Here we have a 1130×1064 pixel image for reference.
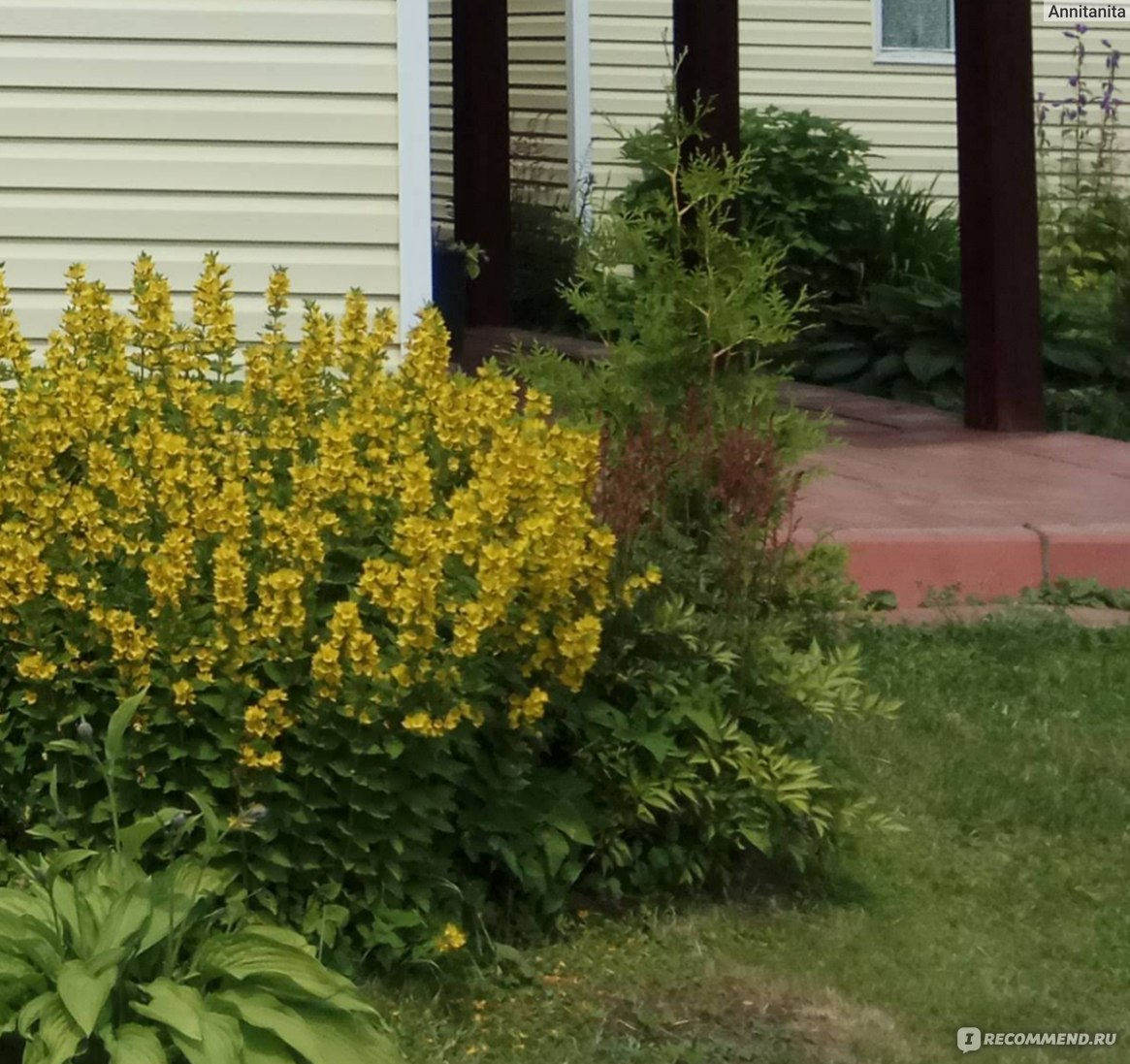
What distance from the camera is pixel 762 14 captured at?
41.6ft

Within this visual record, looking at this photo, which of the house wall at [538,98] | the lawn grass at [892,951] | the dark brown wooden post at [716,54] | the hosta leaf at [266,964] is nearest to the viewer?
the hosta leaf at [266,964]

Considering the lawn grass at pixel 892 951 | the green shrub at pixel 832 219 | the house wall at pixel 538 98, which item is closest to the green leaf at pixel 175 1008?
the lawn grass at pixel 892 951

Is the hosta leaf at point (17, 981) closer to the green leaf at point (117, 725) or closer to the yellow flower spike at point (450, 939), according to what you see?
the green leaf at point (117, 725)

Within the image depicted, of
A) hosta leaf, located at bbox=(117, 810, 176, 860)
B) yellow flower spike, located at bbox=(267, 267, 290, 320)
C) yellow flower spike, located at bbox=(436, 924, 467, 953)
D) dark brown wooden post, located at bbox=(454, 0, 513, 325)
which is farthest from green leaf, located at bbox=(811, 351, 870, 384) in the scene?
hosta leaf, located at bbox=(117, 810, 176, 860)

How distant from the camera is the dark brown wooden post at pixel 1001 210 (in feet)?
25.0

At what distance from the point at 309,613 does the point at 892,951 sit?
1288mm

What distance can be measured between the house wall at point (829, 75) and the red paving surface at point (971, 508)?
5.08 meters

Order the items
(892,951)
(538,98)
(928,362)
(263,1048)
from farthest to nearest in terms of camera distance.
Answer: (538,98) < (928,362) < (892,951) < (263,1048)

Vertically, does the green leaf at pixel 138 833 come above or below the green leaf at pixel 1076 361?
below

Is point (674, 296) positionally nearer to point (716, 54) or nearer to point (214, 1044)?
point (214, 1044)

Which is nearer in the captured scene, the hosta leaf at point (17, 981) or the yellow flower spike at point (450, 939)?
the hosta leaf at point (17, 981)

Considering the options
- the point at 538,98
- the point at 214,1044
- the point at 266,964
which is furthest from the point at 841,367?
the point at 214,1044

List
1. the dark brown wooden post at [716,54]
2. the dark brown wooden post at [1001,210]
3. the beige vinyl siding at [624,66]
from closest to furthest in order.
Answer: the dark brown wooden post at [1001,210] → the dark brown wooden post at [716,54] → the beige vinyl siding at [624,66]

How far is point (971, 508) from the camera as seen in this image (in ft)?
20.4
